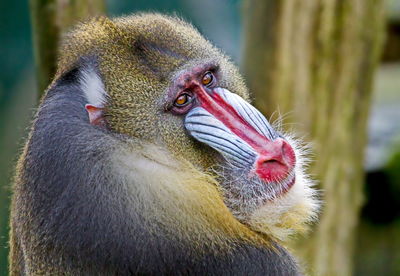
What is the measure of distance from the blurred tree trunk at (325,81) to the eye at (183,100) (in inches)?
57.2

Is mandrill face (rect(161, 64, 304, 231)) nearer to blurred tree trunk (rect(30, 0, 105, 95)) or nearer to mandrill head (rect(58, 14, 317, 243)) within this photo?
mandrill head (rect(58, 14, 317, 243))

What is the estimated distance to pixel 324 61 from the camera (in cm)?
521

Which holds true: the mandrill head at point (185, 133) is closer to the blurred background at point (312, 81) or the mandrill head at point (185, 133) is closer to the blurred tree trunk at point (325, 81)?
the blurred background at point (312, 81)

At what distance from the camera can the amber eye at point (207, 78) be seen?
3.46 m

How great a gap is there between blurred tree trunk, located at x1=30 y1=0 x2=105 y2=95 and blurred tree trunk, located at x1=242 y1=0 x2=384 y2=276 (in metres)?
1.09

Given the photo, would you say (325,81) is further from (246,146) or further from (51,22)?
(246,146)

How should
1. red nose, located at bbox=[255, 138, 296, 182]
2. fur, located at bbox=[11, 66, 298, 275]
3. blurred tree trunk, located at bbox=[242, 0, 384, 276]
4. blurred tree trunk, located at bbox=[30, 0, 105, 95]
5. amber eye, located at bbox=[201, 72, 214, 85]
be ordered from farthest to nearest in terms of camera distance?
1. blurred tree trunk, located at bbox=[242, 0, 384, 276]
2. blurred tree trunk, located at bbox=[30, 0, 105, 95]
3. amber eye, located at bbox=[201, 72, 214, 85]
4. red nose, located at bbox=[255, 138, 296, 182]
5. fur, located at bbox=[11, 66, 298, 275]

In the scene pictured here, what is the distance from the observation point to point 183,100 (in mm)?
3379

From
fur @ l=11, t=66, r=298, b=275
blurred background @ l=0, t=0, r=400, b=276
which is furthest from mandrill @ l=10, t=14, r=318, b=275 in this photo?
blurred background @ l=0, t=0, r=400, b=276

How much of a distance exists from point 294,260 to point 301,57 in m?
1.89

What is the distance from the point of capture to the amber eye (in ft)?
11.4

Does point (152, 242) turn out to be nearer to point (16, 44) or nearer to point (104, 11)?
point (104, 11)

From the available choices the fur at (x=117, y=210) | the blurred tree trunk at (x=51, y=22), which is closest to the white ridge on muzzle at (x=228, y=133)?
Result: the fur at (x=117, y=210)

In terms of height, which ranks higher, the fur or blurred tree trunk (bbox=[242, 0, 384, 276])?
blurred tree trunk (bbox=[242, 0, 384, 276])
